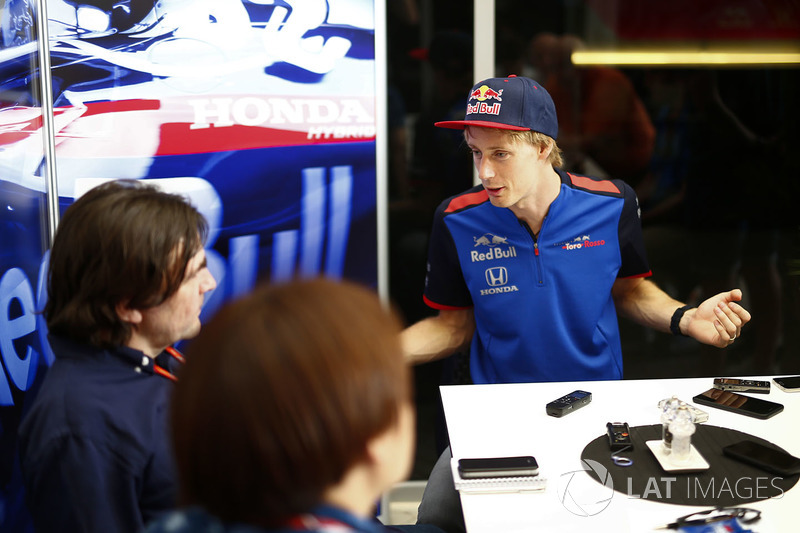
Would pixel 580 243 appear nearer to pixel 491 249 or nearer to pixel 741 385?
pixel 491 249

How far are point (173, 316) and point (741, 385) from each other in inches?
55.5

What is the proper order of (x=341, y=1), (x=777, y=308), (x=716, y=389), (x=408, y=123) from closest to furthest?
1. (x=716, y=389)
2. (x=341, y=1)
3. (x=408, y=123)
4. (x=777, y=308)

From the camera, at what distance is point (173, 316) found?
134 centimetres

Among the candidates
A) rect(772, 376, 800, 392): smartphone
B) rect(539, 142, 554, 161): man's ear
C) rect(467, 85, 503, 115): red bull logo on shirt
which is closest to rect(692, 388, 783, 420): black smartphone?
rect(772, 376, 800, 392): smartphone

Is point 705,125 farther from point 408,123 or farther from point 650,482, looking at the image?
point 650,482

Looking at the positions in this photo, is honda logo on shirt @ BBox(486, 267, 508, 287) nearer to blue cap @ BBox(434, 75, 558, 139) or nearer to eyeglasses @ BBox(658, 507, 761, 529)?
blue cap @ BBox(434, 75, 558, 139)

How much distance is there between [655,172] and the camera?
301 centimetres

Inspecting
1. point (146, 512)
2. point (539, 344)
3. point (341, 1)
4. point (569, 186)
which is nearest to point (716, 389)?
point (539, 344)

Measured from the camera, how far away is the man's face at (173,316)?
1.32 meters

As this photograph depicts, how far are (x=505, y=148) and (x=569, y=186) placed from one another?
29cm

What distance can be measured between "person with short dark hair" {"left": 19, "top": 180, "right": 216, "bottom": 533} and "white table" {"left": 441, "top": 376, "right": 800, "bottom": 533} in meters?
0.60

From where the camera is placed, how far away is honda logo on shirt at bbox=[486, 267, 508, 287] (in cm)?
212
